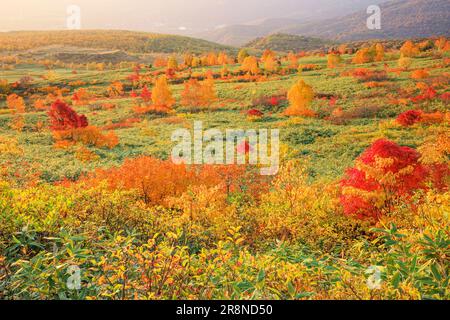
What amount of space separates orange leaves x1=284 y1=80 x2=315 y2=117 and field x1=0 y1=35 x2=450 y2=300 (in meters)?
0.20

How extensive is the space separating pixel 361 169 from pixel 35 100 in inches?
2627

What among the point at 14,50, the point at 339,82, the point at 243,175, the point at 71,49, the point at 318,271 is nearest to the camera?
the point at 318,271

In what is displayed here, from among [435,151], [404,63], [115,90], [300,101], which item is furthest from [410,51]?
[435,151]

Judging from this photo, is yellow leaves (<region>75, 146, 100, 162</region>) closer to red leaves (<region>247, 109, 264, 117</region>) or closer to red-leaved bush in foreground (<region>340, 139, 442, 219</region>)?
red-leaved bush in foreground (<region>340, 139, 442, 219</region>)

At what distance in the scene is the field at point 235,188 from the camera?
620 centimetres

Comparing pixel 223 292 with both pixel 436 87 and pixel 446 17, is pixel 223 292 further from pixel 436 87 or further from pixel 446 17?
pixel 446 17

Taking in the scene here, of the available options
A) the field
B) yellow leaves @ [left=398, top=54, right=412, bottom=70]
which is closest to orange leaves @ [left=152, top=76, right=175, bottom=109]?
the field

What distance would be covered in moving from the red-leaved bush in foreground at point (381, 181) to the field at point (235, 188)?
6 cm

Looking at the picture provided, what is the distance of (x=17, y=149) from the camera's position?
36.5 m

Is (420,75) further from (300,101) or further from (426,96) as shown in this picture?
(300,101)

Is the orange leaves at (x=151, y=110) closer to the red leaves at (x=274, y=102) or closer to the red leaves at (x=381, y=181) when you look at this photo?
the red leaves at (x=274, y=102)

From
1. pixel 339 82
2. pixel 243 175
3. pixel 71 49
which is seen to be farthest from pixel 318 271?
pixel 71 49

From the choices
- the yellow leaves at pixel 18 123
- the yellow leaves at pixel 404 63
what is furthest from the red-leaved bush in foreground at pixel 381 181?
the yellow leaves at pixel 404 63

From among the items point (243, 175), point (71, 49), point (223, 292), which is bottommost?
point (243, 175)
